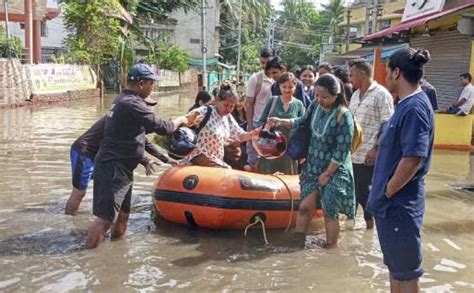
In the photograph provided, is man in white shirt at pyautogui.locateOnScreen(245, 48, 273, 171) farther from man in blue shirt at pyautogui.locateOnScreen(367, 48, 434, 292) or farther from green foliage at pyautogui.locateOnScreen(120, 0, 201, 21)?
green foliage at pyautogui.locateOnScreen(120, 0, 201, 21)

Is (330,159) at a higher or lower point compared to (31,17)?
lower

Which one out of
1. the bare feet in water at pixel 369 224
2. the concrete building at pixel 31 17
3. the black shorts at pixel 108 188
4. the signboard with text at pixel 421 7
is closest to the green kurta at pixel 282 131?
the bare feet in water at pixel 369 224

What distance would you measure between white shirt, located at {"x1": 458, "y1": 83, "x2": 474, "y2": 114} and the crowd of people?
565 cm

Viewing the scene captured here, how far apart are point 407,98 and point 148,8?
4172 centimetres

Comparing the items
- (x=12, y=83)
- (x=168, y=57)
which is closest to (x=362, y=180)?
(x=12, y=83)

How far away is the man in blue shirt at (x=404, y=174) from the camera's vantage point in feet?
10.4

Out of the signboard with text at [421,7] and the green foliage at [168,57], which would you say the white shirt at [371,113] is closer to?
the signboard with text at [421,7]

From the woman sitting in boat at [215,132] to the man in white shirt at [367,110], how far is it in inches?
42.5

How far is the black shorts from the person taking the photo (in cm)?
514

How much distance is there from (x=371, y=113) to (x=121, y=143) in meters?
2.47

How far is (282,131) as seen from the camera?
6.54 meters

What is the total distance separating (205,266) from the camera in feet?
16.5

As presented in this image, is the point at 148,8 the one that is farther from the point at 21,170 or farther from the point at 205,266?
the point at 205,266

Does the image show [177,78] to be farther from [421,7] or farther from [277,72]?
[277,72]
